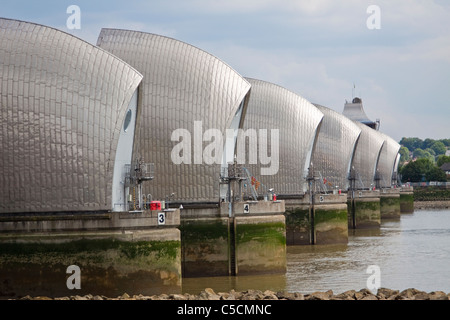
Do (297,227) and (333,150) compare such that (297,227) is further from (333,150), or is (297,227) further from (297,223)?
(333,150)

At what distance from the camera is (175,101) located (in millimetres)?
51375

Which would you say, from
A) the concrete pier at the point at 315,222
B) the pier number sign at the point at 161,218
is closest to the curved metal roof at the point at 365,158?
the concrete pier at the point at 315,222

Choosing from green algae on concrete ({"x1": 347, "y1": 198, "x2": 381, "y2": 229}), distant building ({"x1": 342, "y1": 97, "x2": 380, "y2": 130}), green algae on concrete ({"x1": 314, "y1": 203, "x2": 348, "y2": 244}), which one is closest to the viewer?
green algae on concrete ({"x1": 314, "y1": 203, "x2": 348, "y2": 244})

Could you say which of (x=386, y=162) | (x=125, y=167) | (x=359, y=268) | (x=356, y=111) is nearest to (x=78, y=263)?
(x=125, y=167)

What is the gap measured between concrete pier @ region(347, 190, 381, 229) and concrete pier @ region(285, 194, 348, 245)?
20523mm

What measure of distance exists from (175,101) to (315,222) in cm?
2332

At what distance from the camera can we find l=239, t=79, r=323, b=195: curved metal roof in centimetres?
6800

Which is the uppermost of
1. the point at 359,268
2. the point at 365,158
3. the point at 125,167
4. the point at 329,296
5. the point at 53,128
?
the point at 365,158

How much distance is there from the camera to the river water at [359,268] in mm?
44062

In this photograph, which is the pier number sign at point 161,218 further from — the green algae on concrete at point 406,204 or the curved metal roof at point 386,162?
the green algae on concrete at point 406,204

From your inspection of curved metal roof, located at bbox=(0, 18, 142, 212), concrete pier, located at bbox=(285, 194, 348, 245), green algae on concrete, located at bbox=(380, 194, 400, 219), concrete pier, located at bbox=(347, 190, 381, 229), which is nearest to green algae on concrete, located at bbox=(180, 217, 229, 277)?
curved metal roof, located at bbox=(0, 18, 142, 212)

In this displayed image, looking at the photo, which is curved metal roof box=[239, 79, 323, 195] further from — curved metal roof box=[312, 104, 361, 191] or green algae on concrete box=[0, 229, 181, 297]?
green algae on concrete box=[0, 229, 181, 297]

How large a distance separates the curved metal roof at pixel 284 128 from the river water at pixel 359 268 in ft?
18.7
